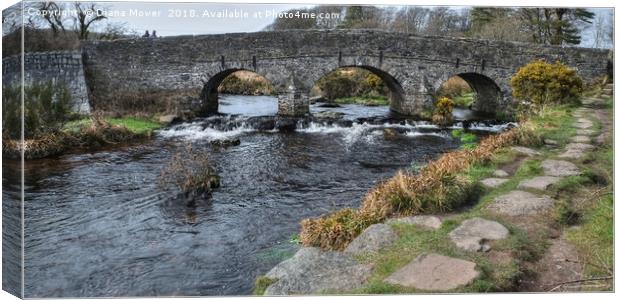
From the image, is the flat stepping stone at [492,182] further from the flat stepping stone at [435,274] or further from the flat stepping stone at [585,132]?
the flat stepping stone at [435,274]

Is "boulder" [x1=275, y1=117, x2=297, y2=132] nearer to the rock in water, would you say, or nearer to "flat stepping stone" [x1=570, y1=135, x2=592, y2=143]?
the rock in water

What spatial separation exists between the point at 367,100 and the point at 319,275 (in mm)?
19600

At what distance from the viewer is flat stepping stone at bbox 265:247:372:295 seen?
5.26 meters

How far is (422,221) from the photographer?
639 centimetres

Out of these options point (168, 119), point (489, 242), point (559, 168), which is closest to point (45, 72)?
point (489, 242)

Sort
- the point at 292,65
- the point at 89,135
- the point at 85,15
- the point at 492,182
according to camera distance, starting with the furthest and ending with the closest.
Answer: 1. the point at 292,65
2. the point at 89,135
3. the point at 492,182
4. the point at 85,15

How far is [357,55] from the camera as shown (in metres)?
19.1

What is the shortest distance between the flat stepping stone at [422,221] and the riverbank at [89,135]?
5.46 m

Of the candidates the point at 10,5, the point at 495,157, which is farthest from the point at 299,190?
the point at 10,5

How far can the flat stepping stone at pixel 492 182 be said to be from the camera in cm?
749

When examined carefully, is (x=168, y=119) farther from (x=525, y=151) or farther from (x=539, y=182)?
(x=539, y=182)

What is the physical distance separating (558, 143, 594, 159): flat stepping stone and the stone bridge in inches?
357

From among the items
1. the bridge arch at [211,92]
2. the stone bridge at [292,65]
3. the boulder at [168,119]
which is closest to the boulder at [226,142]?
the boulder at [168,119]

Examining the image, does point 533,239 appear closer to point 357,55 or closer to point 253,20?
point 253,20
